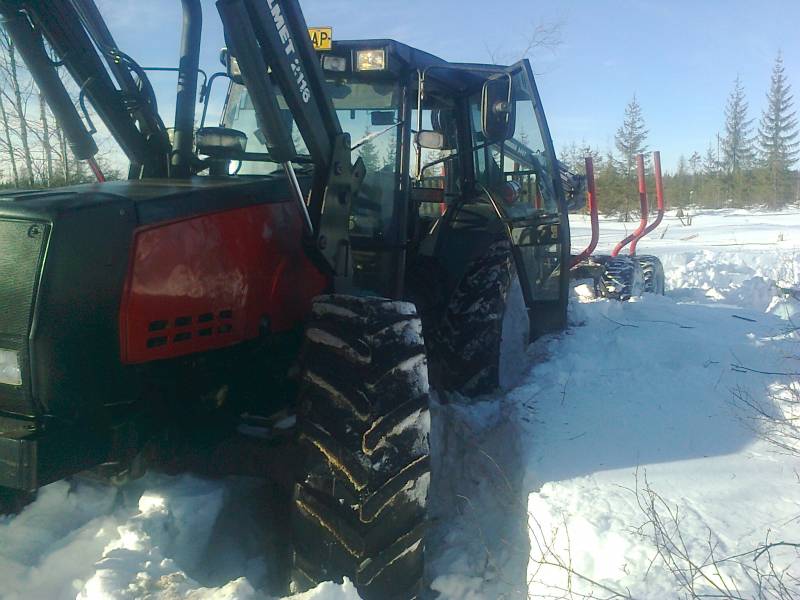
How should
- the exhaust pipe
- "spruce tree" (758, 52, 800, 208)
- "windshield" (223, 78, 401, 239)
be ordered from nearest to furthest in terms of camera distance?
the exhaust pipe, "windshield" (223, 78, 401, 239), "spruce tree" (758, 52, 800, 208)

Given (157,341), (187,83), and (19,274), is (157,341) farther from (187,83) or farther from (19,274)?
(187,83)

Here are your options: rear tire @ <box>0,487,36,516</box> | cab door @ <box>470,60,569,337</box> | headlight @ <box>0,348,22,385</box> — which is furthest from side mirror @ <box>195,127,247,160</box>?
cab door @ <box>470,60,569,337</box>

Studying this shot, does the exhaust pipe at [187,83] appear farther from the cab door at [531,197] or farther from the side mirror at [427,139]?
the cab door at [531,197]

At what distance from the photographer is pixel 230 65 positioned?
4.28 meters

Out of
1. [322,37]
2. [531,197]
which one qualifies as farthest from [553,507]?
[531,197]

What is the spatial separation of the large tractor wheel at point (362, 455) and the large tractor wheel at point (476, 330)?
173cm

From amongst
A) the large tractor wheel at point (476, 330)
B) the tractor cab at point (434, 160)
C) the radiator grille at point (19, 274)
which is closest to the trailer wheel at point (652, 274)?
the tractor cab at point (434, 160)

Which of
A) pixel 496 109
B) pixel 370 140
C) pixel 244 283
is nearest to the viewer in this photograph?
pixel 244 283

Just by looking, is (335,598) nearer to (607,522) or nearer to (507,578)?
(507,578)

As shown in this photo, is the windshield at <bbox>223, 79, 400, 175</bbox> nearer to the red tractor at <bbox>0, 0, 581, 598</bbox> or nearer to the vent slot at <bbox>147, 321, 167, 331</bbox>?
the red tractor at <bbox>0, 0, 581, 598</bbox>

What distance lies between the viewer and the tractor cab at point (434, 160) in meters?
3.99

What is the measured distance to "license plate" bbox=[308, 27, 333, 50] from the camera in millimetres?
3879

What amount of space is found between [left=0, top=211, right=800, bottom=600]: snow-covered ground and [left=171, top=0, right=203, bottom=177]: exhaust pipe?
1.76 m

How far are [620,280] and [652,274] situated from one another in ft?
4.74
